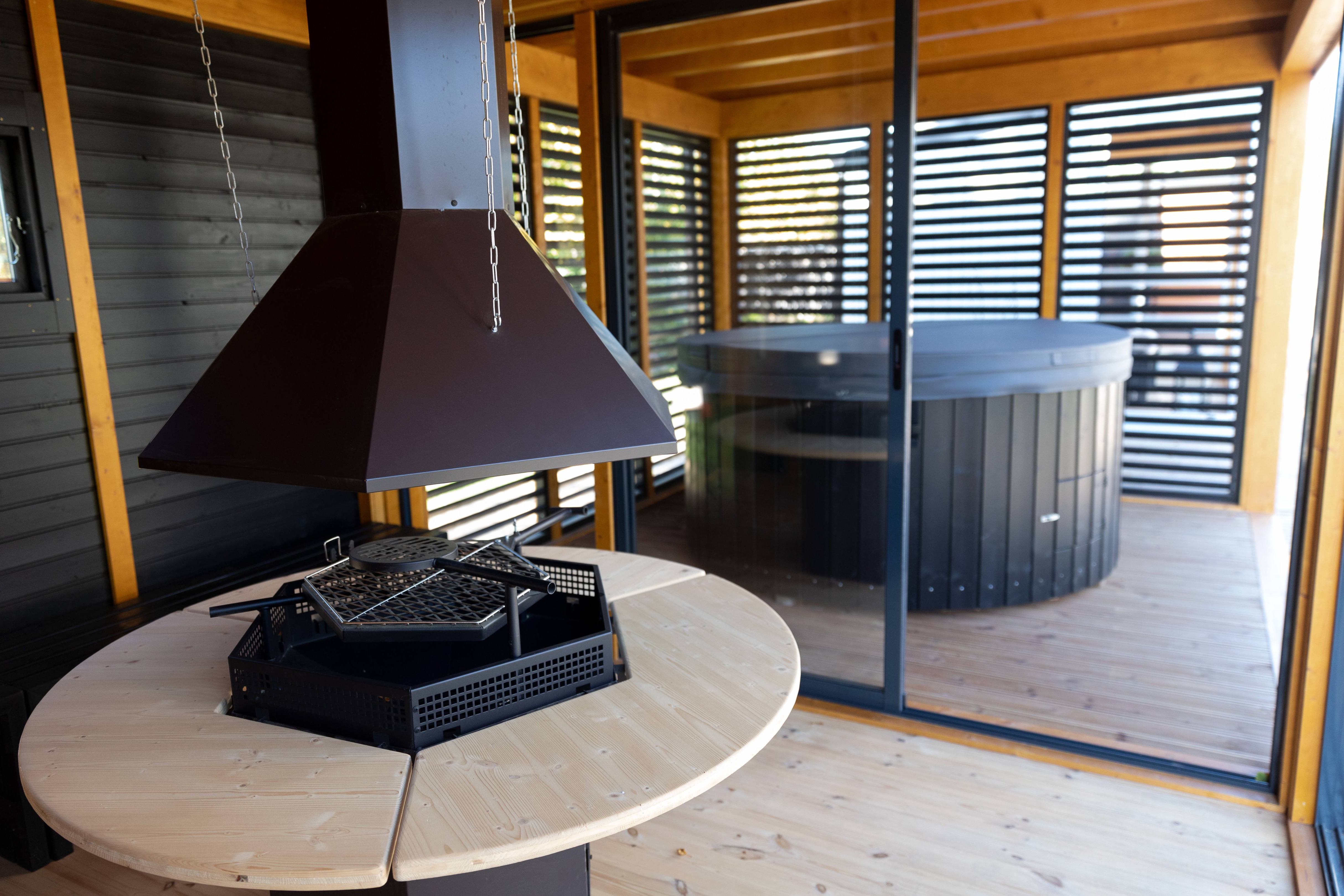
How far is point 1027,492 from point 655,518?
1.52 metres

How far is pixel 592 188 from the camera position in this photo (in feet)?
10.9

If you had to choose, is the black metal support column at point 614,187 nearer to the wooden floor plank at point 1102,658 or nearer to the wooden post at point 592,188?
the wooden post at point 592,188

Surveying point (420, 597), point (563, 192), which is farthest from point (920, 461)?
point (420, 597)


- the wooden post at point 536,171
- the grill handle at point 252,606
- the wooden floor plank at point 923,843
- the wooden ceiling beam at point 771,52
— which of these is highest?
the wooden ceiling beam at point 771,52

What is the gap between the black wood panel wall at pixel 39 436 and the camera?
2521mm

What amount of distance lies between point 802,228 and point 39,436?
236 cm

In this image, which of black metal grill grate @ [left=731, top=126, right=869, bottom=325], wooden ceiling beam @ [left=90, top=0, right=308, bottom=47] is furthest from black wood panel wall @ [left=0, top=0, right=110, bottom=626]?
black metal grill grate @ [left=731, top=126, right=869, bottom=325]

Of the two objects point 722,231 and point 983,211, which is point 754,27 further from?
point 983,211

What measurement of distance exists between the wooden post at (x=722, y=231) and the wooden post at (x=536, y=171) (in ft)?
3.29

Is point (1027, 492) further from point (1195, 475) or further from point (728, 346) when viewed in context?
point (1195, 475)

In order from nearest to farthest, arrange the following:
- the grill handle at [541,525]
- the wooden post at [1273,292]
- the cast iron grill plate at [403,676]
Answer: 1. the cast iron grill plate at [403,676]
2. the grill handle at [541,525]
3. the wooden post at [1273,292]

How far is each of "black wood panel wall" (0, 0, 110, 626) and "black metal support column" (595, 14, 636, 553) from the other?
1671mm

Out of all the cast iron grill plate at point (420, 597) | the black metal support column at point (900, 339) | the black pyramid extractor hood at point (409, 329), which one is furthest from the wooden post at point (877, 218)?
the cast iron grill plate at point (420, 597)

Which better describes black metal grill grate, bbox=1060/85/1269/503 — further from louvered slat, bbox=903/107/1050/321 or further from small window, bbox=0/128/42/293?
small window, bbox=0/128/42/293
